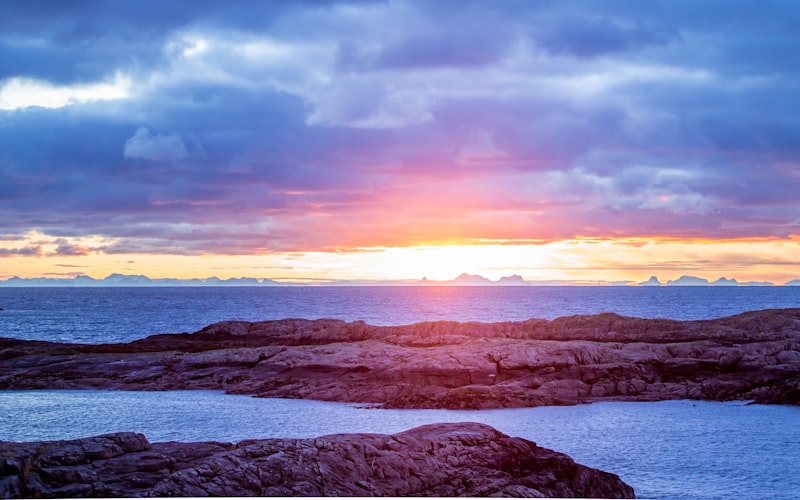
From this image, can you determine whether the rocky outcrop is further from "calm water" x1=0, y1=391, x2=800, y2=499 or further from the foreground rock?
the foreground rock

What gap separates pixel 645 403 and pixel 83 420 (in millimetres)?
28410

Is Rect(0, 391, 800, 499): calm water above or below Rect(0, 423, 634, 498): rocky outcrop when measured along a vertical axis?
below

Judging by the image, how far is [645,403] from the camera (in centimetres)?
3931

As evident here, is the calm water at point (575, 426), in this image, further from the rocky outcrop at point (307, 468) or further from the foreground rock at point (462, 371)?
the rocky outcrop at point (307, 468)

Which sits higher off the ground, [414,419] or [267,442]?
[267,442]

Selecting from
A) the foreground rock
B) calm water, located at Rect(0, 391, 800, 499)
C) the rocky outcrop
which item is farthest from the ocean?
the rocky outcrop

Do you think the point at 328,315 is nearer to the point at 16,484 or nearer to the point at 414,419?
the point at 414,419

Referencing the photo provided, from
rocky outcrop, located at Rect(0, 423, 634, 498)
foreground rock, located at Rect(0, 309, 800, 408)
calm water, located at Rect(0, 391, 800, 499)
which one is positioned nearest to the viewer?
rocky outcrop, located at Rect(0, 423, 634, 498)

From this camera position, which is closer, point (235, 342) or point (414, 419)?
point (414, 419)

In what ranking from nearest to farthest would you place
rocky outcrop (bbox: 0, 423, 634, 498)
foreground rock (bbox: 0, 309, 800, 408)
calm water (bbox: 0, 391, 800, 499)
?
1. rocky outcrop (bbox: 0, 423, 634, 498)
2. calm water (bbox: 0, 391, 800, 499)
3. foreground rock (bbox: 0, 309, 800, 408)

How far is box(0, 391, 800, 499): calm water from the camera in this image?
23.6 m

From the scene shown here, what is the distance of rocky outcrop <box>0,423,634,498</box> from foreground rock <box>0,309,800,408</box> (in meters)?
17.9

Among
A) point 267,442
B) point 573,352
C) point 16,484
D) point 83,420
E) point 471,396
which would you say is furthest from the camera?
point 573,352

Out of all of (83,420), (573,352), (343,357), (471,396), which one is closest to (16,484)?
(83,420)
